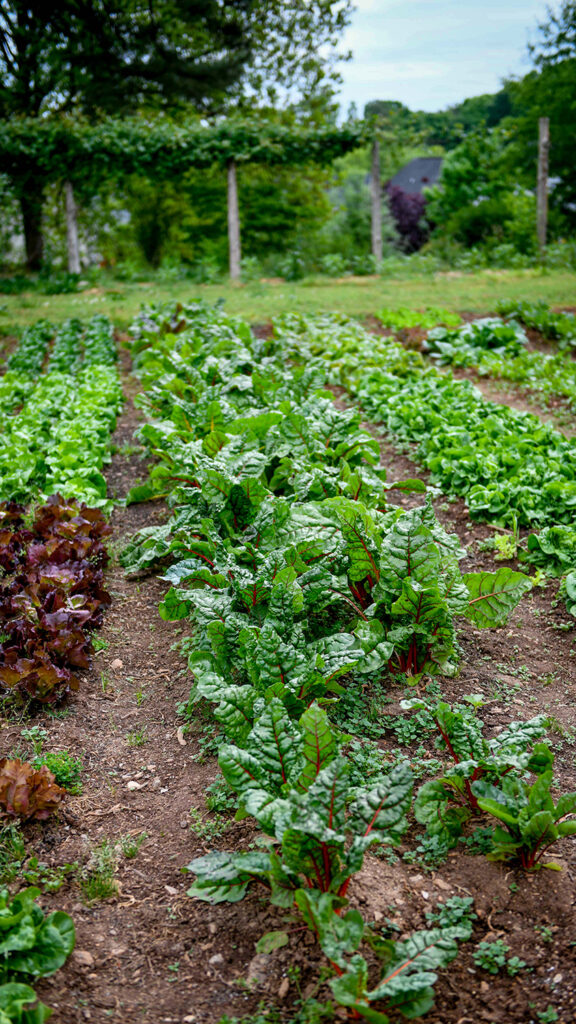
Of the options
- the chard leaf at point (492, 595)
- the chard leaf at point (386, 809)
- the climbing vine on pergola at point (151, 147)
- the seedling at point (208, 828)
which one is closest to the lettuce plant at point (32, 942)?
the seedling at point (208, 828)

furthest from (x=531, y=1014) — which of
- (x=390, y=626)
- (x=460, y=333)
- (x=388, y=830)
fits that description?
(x=460, y=333)

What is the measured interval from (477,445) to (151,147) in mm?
13622

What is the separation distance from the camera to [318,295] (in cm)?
1346

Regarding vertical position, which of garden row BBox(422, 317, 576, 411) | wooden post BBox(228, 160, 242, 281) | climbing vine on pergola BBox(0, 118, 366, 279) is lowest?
garden row BBox(422, 317, 576, 411)

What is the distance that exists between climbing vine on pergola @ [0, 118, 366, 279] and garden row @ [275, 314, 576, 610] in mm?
9051

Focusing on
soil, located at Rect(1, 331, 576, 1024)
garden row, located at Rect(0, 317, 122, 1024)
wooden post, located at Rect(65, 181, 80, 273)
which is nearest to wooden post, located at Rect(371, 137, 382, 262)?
wooden post, located at Rect(65, 181, 80, 273)

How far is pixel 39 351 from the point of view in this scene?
10203 millimetres

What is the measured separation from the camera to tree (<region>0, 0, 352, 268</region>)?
1931cm

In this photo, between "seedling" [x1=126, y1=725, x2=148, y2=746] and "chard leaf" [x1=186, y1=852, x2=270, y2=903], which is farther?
"seedling" [x1=126, y1=725, x2=148, y2=746]

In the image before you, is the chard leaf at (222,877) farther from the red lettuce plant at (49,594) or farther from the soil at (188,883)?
the red lettuce plant at (49,594)

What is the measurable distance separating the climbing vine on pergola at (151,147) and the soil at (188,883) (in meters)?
14.0

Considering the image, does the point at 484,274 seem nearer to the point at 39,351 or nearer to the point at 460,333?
the point at 460,333

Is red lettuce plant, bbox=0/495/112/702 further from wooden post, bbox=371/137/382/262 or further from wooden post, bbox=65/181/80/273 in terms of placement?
wooden post, bbox=371/137/382/262

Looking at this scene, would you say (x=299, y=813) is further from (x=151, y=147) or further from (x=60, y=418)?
(x=151, y=147)
